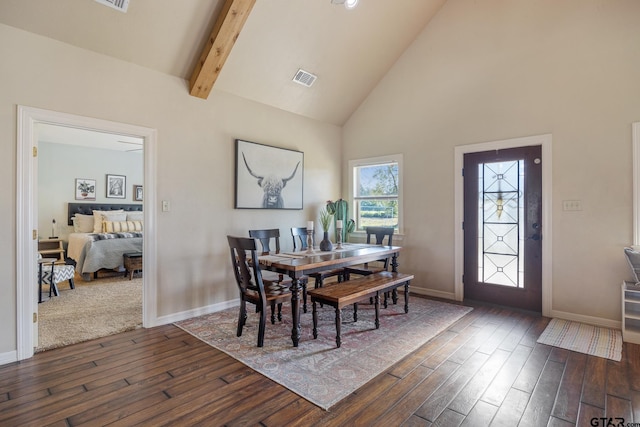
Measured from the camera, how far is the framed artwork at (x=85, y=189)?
756 cm

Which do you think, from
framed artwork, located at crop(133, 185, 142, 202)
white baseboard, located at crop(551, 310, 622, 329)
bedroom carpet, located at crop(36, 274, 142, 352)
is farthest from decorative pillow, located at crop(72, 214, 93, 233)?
white baseboard, located at crop(551, 310, 622, 329)

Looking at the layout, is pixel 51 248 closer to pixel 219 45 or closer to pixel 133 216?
pixel 133 216

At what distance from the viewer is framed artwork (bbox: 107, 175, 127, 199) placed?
7988mm

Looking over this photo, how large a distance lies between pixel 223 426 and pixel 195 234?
2.37m

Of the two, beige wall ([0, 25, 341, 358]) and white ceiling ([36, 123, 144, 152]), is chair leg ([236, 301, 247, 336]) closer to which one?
beige wall ([0, 25, 341, 358])

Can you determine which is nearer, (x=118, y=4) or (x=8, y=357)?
(x=8, y=357)

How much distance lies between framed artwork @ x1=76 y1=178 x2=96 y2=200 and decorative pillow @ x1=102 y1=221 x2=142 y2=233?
61.6 inches

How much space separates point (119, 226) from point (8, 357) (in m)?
4.58

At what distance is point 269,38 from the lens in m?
3.74

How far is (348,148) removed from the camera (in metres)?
5.69

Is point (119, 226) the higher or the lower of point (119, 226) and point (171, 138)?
the lower

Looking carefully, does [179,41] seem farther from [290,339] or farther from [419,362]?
[419,362]

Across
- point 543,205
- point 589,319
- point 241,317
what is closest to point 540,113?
point 543,205

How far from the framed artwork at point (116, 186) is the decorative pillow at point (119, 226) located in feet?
5.36
